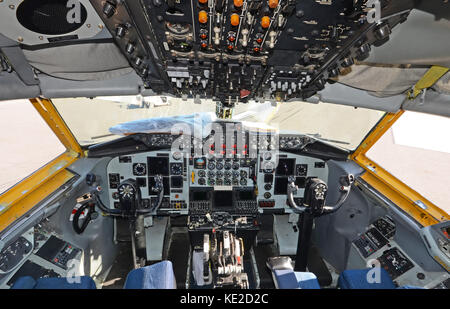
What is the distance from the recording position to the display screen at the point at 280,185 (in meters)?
3.91

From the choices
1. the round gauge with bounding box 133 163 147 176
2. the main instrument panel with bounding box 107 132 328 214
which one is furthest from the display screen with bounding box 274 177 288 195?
the round gauge with bounding box 133 163 147 176

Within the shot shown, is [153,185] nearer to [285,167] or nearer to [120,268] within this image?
[120,268]

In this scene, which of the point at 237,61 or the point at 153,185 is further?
the point at 153,185

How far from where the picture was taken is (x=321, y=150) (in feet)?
Result: 11.9

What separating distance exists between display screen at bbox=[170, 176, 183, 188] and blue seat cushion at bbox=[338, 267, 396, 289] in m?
2.40

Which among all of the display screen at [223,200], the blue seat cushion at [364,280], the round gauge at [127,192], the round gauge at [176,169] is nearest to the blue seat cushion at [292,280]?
the blue seat cushion at [364,280]

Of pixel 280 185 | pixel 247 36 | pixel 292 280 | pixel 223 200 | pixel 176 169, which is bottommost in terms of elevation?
pixel 223 200

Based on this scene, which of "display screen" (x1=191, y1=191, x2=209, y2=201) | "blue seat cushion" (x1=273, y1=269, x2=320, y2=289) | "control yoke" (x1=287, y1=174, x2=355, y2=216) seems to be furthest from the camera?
"display screen" (x1=191, y1=191, x2=209, y2=201)

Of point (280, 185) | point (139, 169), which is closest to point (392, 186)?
point (280, 185)

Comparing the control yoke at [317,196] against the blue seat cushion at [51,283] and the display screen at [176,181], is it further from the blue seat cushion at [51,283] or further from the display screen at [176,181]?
the blue seat cushion at [51,283]

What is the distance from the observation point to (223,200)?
12.7 feet

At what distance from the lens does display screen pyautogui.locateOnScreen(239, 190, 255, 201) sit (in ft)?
12.9

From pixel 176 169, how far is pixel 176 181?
19cm

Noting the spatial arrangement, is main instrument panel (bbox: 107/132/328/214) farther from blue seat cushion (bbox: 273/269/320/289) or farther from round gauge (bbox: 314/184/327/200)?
blue seat cushion (bbox: 273/269/320/289)
